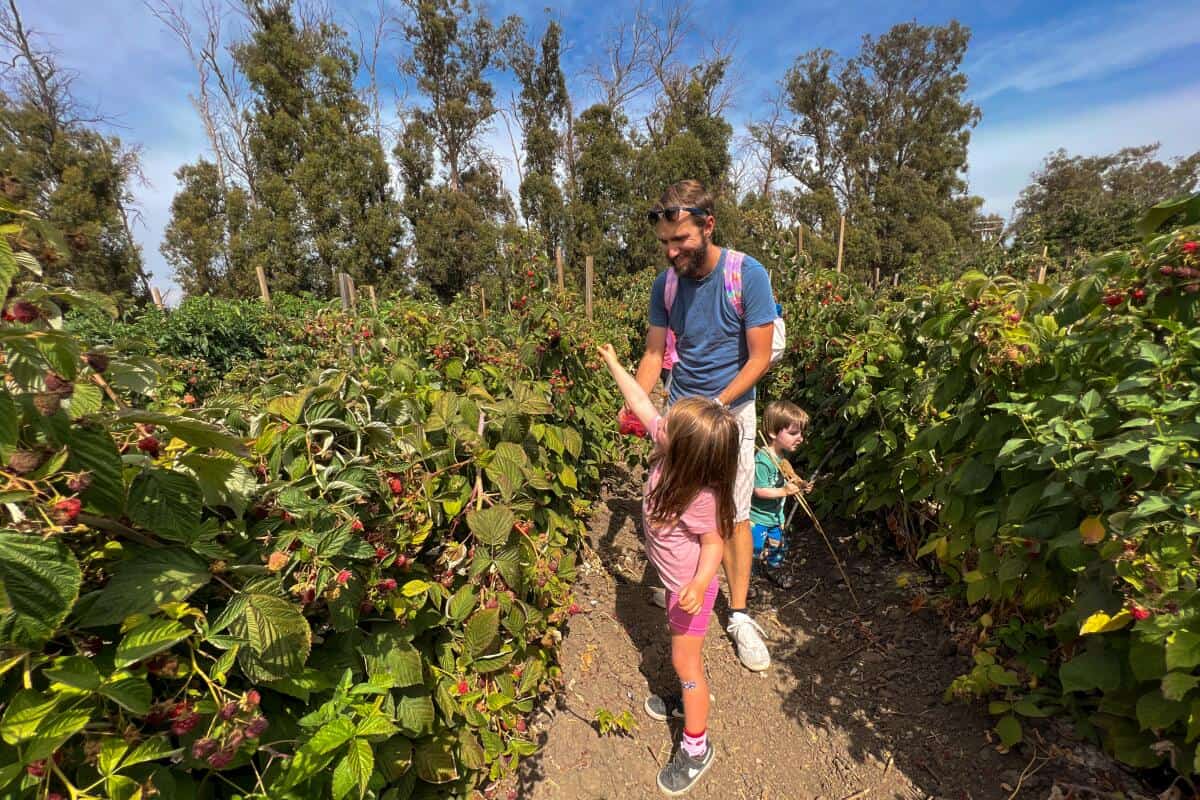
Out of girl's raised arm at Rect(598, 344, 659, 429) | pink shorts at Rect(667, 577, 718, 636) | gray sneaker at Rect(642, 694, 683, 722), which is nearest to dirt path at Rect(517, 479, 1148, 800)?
gray sneaker at Rect(642, 694, 683, 722)

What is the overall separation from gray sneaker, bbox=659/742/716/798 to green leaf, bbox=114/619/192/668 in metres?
1.69

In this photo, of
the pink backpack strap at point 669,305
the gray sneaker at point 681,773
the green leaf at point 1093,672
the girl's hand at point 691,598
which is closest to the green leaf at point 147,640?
the girl's hand at point 691,598

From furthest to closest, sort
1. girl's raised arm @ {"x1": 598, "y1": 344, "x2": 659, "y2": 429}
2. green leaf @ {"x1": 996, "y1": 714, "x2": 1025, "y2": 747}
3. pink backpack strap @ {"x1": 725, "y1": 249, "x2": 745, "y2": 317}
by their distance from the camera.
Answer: pink backpack strap @ {"x1": 725, "y1": 249, "x2": 745, "y2": 317}, girl's raised arm @ {"x1": 598, "y1": 344, "x2": 659, "y2": 429}, green leaf @ {"x1": 996, "y1": 714, "x2": 1025, "y2": 747}

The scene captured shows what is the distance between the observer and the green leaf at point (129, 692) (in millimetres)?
657

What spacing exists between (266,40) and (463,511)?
25650mm

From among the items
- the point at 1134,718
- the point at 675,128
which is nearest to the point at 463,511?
the point at 1134,718

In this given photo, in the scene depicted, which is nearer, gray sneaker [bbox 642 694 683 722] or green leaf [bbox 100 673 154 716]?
green leaf [bbox 100 673 154 716]

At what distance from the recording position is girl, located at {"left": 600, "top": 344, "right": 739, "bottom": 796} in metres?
1.72

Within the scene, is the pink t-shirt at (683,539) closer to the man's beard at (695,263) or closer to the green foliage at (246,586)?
the green foliage at (246,586)

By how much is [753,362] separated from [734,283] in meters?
0.34

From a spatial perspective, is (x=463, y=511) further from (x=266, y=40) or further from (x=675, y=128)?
(x=266, y=40)

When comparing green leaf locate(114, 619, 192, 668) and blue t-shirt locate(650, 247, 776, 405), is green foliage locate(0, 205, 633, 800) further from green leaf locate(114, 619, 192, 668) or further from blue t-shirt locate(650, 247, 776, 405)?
blue t-shirt locate(650, 247, 776, 405)

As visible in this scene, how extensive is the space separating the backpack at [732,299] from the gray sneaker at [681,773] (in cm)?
153

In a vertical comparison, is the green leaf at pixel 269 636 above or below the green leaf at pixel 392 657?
above
